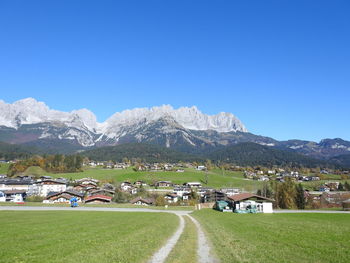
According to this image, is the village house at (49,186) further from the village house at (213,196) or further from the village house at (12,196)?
the village house at (213,196)

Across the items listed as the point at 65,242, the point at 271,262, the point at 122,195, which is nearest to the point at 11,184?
the point at 122,195

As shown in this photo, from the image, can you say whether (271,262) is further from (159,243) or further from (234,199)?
(234,199)

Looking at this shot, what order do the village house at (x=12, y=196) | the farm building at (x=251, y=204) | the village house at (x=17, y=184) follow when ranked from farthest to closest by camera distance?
the village house at (x=17, y=184) < the village house at (x=12, y=196) < the farm building at (x=251, y=204)

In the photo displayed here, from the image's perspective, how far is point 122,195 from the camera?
153m

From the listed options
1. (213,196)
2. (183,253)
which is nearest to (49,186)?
(213,196)

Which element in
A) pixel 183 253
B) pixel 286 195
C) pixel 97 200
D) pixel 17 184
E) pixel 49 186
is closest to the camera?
pixel 183 253

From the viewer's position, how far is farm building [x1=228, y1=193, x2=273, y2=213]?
280 feet

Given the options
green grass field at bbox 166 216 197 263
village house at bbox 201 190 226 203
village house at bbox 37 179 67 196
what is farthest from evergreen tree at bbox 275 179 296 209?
village house at bbox 37 179 67 196

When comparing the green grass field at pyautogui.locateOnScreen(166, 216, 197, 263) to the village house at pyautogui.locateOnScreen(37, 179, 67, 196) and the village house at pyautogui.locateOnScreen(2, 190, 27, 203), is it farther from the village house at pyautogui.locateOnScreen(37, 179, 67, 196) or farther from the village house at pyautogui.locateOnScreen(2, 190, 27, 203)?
the village house at pyautogui.locateOnScreen(37, 179, 67, 196)

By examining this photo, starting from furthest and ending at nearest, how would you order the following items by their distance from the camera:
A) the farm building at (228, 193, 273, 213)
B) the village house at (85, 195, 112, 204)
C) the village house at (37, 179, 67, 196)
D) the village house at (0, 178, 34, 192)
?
the village house at (37, 179, 67, 196), the village house at (0, 178, 34, 192), the village house at (85, 195, 112, 204), the farm building at (228, 193, 273, 213)

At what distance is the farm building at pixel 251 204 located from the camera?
280 ft

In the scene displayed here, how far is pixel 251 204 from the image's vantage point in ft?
287

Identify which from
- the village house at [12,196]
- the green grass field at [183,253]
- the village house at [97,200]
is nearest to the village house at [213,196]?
the village house at [97,200]

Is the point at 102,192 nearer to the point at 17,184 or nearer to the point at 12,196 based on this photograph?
the point at 12,196
